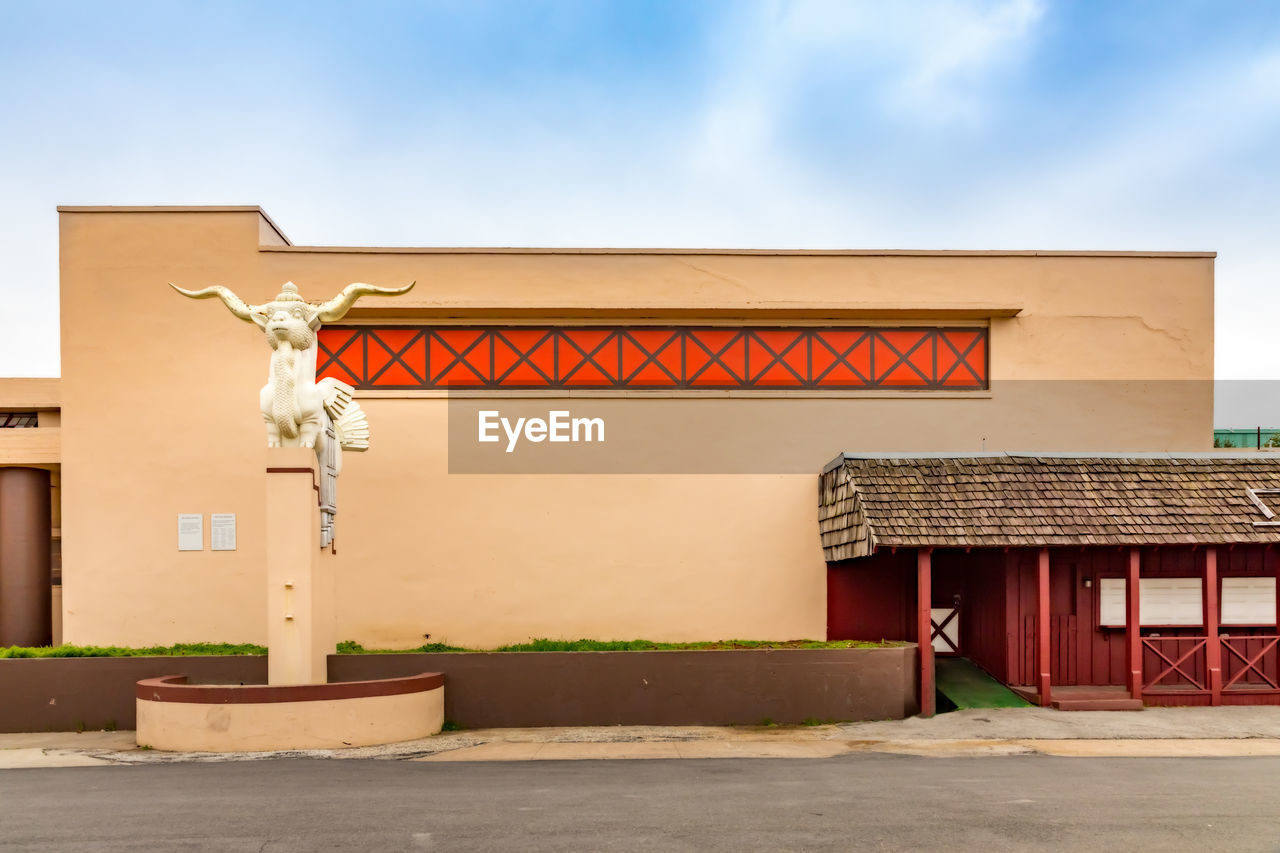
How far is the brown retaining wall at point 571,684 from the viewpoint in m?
13.6

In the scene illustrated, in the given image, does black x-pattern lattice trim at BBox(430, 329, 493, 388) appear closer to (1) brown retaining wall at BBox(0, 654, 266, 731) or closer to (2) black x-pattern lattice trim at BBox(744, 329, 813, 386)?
(2) black x-pattern lattice trim at BBox(744, 329, 813, 386)

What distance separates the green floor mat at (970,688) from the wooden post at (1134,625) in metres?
1.44

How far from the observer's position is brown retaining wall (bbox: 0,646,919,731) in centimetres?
1357

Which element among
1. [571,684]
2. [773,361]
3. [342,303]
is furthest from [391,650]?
[773,361]

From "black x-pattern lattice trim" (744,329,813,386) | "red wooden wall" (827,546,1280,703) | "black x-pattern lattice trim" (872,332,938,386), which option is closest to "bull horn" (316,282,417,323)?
"black x-pattern lattice trim" (744,329,813,386)

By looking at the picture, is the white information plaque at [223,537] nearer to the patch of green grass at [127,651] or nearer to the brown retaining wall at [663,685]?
the patch of green grass at [127,651]

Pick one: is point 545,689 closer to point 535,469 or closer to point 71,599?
point 535,469

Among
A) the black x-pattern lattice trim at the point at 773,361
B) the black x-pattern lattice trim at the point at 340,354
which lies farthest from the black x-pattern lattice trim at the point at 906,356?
the black x-pattern lattice trim at the point at 340,354

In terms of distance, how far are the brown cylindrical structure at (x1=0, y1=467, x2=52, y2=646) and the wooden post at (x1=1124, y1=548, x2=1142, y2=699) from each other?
17.4 metres

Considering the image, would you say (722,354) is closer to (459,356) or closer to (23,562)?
(459,356)

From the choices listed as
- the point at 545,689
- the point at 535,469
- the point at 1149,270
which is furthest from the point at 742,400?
the point at 1149,270

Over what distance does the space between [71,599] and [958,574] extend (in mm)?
13922

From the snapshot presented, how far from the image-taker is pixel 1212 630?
14.5 metres

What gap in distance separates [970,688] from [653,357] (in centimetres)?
703
